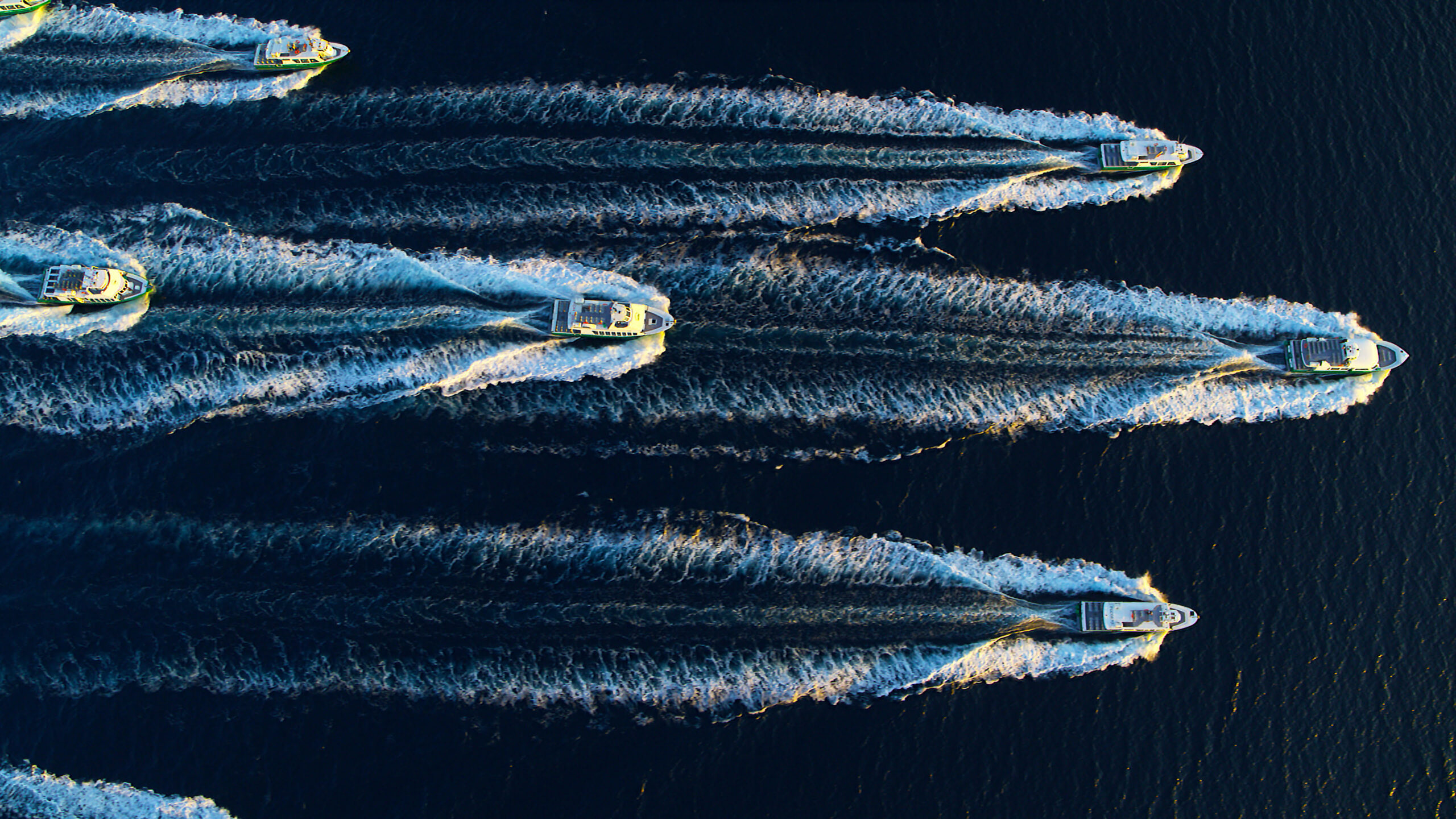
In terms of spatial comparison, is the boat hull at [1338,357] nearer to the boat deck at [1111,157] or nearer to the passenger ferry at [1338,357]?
the passenger ferry at [1338,357]

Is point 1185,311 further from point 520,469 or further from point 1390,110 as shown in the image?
point 520,469

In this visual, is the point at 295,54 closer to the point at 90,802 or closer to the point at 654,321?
the point at 654,321

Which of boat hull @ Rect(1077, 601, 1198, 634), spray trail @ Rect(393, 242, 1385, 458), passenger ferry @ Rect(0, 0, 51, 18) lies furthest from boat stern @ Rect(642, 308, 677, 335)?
passenger ferry @ Rect(0, 0, 51, 18)

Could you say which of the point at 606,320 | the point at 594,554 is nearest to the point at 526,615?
the point at 594,554

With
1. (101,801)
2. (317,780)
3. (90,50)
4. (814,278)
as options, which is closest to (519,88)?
(814,278)

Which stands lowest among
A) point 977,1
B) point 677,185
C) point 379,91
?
point 677,185

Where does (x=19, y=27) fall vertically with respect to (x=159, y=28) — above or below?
below

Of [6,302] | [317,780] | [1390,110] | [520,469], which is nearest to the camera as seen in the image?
[317,780]
